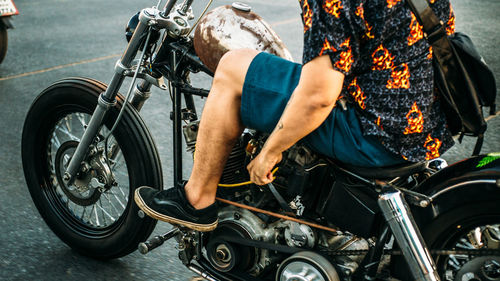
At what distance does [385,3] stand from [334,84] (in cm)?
30

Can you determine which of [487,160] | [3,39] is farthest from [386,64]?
[3,39]

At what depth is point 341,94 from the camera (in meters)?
2.06

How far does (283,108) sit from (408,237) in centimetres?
61

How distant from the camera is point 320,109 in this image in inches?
74.7

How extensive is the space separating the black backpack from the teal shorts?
0.26m

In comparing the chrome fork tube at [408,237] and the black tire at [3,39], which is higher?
the chrome fork tube at [408,237]

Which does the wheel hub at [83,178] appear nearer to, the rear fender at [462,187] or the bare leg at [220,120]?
the bare leg at [220,120]

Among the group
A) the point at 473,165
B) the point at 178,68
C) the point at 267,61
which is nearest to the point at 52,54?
the point at 178,68

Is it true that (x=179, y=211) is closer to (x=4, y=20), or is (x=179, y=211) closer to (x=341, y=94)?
(x=341, y=94)

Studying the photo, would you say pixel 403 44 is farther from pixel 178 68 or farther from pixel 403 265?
pixel 178 68

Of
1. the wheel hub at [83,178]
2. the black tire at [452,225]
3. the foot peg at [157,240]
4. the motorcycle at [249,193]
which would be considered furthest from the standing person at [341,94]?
the wheel hub at [83,178]

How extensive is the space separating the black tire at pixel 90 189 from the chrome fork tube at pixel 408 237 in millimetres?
1108

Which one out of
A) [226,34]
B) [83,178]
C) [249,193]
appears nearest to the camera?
[226,34]

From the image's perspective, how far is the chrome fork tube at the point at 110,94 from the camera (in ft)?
8.07
